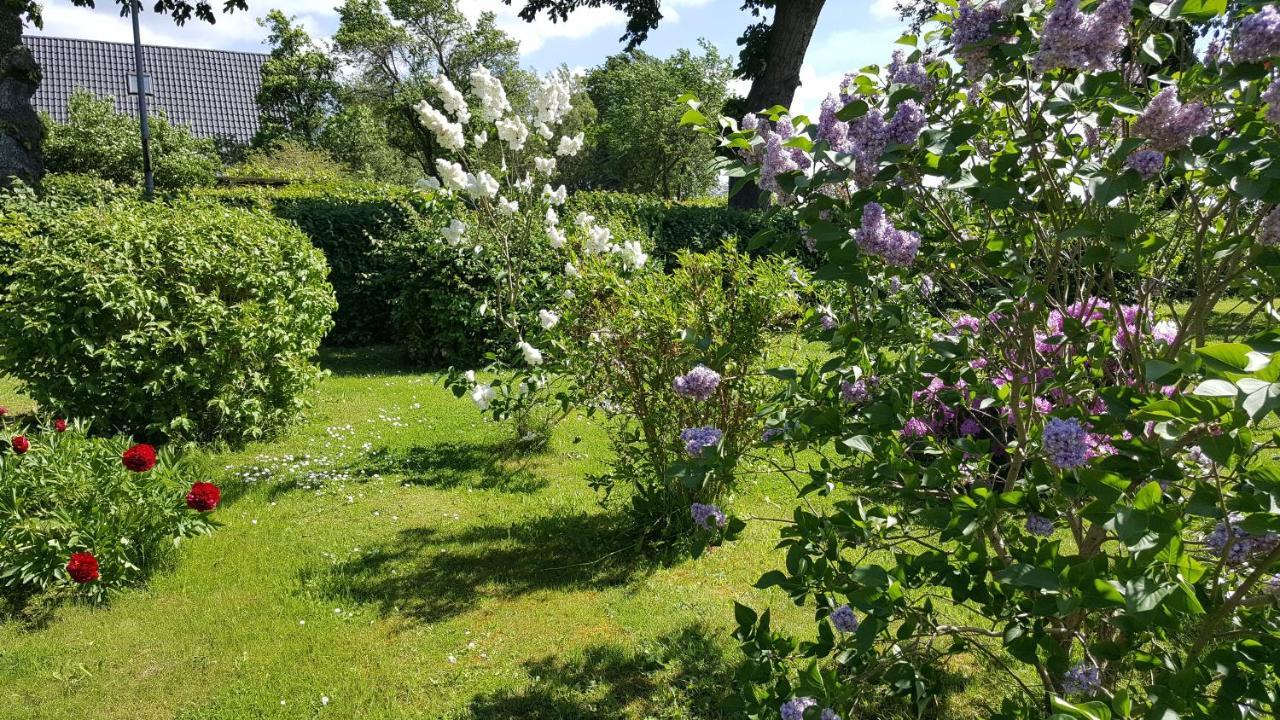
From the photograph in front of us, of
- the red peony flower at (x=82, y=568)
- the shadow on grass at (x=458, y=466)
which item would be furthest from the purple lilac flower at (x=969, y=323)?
the red peony flower at (x=82, y=568)

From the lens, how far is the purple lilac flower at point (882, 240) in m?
1.74

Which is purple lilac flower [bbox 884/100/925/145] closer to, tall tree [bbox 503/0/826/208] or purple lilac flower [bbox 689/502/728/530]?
purple lilac flower [bbox 689/502/728/530]

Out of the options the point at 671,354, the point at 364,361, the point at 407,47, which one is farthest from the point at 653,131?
the point at 671,354

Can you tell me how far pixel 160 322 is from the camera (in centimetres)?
516

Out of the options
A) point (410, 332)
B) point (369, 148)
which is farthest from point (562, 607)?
point (369, 148)

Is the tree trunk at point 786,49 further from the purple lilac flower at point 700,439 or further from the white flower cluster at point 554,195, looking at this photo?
the purple lilac flower at point 700,439

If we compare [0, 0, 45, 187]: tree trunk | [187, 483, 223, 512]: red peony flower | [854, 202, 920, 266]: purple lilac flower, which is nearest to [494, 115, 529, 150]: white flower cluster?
[187, 483, 223, 512]: red peony flower

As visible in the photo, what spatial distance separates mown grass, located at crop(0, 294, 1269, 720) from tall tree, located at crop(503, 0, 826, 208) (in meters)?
8.03

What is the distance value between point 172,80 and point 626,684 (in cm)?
4251

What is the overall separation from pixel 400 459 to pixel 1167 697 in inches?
200

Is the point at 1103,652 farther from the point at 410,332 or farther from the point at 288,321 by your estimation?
the point at 410,332

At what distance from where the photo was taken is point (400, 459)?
5.65m

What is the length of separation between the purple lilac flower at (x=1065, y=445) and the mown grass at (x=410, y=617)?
176 cm

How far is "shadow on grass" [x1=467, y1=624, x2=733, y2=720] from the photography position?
112 inches
